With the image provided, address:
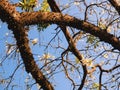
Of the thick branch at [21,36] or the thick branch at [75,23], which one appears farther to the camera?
the thick branch at [75,23]

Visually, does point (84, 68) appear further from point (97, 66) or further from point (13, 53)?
point (13, 53)

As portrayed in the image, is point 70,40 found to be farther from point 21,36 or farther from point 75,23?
point 21,36

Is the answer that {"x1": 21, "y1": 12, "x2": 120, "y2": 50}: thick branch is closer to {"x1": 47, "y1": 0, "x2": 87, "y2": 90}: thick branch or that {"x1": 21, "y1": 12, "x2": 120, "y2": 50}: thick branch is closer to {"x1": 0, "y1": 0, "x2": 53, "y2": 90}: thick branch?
{"x1": 0, "y1": 0, "x2": 53, "y2": 90}: thick branch

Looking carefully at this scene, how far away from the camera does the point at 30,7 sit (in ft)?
17.7

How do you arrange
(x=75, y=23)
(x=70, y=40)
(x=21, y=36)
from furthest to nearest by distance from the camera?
(x=70, y=40) < (x=75, y=23) < (x=21, y=36)

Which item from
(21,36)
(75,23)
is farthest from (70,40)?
(21,36)

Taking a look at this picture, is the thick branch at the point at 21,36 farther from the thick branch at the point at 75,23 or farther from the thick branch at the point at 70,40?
the thick branch at the point at 70,40

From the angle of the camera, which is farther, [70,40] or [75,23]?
[70,40]

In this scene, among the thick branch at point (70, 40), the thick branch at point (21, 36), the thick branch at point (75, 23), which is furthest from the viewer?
the thick branch at point (70, 40)

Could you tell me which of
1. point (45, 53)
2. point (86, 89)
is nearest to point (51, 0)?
point (45, 53)

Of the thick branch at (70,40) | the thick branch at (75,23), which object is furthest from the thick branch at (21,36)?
the thick branch at (70,40)

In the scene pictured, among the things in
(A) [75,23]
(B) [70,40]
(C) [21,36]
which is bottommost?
(B) [70,40]

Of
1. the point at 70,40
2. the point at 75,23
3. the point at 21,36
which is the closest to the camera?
the point at 21,36

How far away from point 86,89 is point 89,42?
3.31 feet
